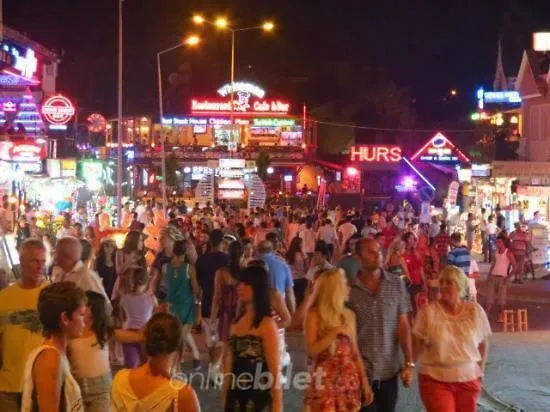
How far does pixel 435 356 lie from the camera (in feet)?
21.2

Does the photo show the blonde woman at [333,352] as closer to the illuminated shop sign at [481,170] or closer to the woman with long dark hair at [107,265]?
the woman with long dark hair at [107,265]

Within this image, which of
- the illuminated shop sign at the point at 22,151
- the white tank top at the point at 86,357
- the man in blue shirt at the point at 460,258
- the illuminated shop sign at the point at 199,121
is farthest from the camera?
the illuminated shop sign at the point at 199,121

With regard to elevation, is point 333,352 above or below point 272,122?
below

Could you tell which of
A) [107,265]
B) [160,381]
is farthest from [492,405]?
[107,265]

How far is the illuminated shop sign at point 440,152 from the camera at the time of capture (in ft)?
115

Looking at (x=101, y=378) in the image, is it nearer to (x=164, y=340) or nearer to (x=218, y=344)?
(x=164, y=340)

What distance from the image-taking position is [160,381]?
4.21 m

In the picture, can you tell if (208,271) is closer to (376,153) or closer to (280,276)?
(280,276)

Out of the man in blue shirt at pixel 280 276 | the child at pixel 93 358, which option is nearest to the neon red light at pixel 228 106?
the man in blue shirt at pixel 280 276

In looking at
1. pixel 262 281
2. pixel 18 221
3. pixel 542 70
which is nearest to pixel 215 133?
pixel 542 70

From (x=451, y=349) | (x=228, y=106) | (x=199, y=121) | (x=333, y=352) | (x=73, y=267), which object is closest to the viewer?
(x=333, y=352)

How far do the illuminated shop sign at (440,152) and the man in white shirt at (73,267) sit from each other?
1128 inches

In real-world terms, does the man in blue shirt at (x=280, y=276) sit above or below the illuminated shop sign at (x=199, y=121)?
below

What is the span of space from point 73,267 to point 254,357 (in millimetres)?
2176
